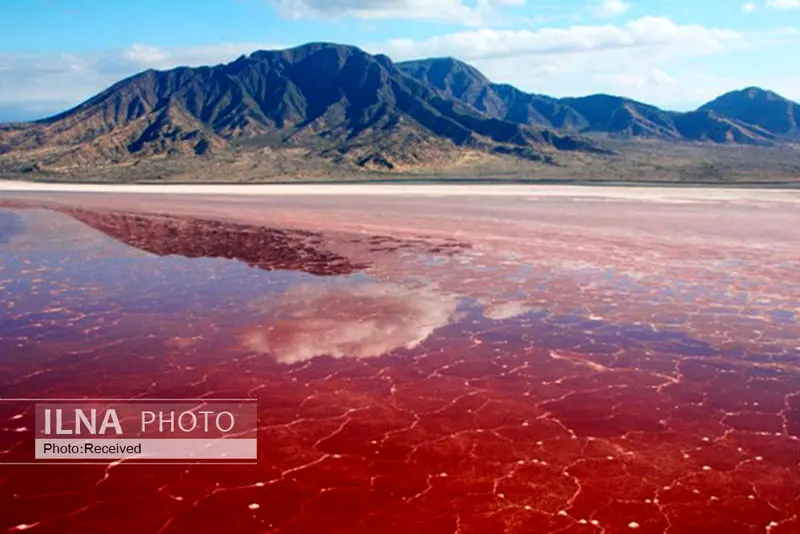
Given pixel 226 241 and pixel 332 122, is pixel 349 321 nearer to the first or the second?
pixel 226 241

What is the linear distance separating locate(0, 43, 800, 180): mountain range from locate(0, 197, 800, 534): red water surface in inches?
2565

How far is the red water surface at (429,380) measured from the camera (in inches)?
252

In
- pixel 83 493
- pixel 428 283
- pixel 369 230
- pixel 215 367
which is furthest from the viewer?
pixel 369 230

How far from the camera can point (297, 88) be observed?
138 metres

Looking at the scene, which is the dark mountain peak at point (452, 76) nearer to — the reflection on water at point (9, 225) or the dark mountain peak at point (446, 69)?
the dark mountain peak at point (446, 69)

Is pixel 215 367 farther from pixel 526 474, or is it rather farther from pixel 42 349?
pixel 526 474

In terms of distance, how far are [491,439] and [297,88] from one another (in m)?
138

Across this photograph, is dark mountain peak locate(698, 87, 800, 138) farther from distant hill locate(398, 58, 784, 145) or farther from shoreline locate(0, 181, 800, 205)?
shoreline locate(0, 181, 800, 205)

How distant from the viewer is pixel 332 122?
4710 inches

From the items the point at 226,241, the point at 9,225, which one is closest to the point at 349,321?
the point at 226,241

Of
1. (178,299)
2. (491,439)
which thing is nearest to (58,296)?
(178,299)

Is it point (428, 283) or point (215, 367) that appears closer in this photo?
point (215, 367)

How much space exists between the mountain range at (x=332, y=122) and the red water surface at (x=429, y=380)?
6515cm

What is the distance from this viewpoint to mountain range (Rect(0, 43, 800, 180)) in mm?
91938
